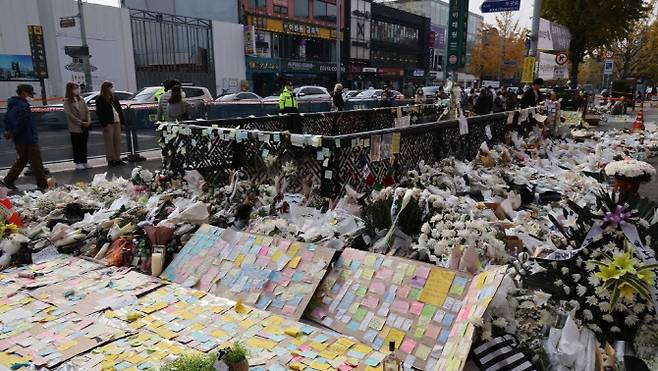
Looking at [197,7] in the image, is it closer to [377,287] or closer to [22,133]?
[22,133]

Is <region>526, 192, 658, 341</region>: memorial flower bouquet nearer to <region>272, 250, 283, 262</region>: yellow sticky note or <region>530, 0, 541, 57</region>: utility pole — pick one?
<region>272, 250, 283, 262</region>: yellow sticky note

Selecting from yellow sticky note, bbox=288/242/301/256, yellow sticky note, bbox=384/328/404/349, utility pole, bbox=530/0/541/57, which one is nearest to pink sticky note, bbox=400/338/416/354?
yellow sticky note, bbox=384/328/404/349

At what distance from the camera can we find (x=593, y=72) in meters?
75.1

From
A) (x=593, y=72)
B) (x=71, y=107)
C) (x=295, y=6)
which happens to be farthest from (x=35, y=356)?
(x=593, y=72)

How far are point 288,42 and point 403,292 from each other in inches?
1639

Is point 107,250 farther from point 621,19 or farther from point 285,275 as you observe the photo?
point 621,19

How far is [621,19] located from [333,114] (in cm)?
2345

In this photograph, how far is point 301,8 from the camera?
146ft

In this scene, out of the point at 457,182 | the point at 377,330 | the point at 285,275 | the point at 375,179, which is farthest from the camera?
the point at 457,182

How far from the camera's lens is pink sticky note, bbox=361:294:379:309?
3691mm

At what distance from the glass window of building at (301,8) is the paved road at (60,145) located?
113 feet

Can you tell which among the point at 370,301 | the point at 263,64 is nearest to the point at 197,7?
the point at 263,64

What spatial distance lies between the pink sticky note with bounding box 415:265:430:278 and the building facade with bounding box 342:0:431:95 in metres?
45.9

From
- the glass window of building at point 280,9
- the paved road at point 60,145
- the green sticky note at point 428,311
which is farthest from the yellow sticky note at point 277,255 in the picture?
the glass window of building at point 280,9
